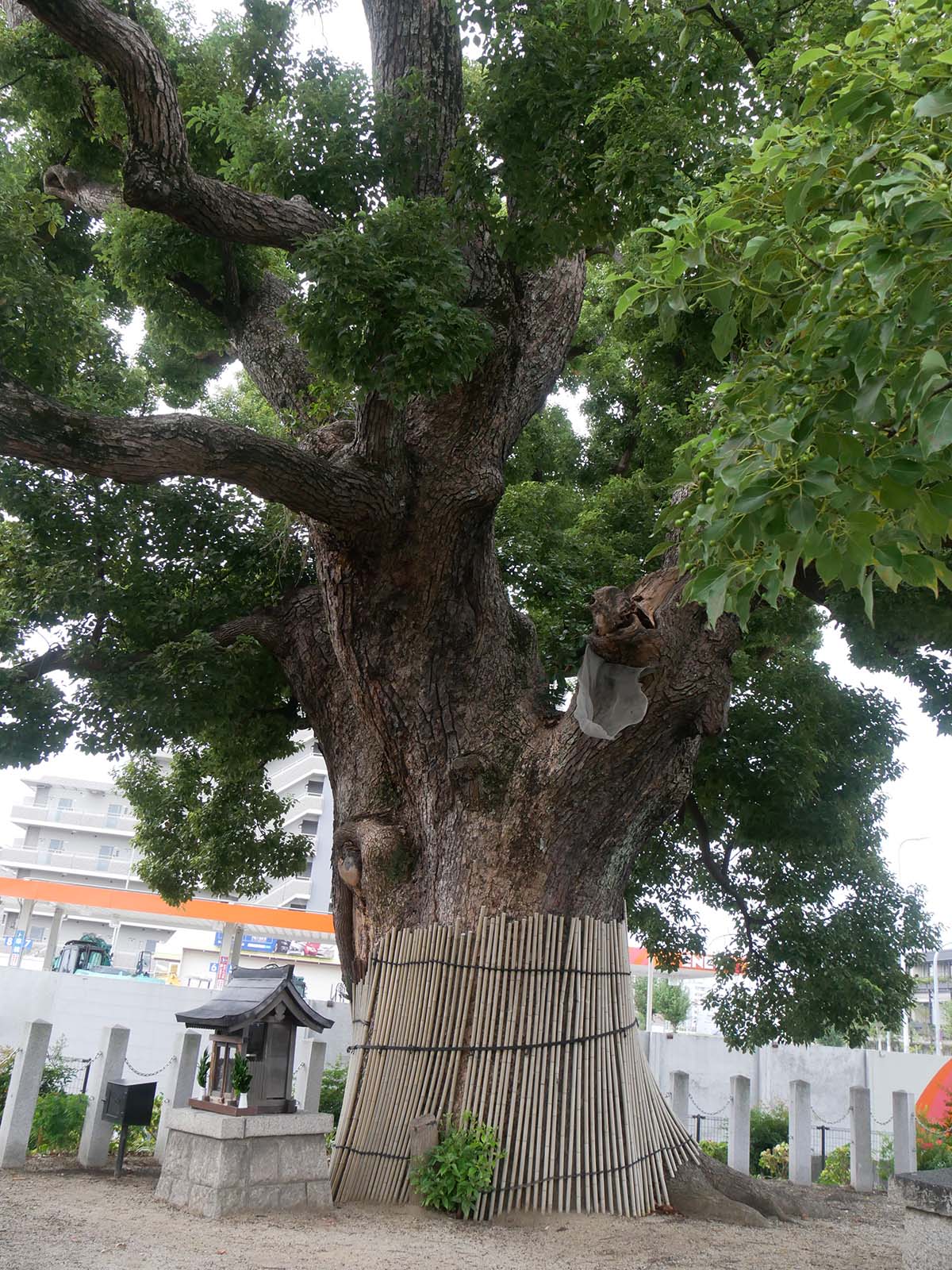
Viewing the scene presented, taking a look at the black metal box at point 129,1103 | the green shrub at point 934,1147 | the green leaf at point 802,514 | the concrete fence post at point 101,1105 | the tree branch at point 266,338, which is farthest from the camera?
the green shrub at point 934,1147

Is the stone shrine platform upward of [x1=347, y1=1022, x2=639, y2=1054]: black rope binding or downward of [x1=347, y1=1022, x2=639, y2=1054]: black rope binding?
downward

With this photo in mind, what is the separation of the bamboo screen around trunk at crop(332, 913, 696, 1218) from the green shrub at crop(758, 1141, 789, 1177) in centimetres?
712

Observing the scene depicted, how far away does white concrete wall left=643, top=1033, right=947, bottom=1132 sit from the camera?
18391 mm

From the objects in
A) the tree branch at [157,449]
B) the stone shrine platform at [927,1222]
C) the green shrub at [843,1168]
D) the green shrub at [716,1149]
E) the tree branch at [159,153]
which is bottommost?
the green shrub at [716,1149]

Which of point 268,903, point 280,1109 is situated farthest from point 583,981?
Answer: point 268,903

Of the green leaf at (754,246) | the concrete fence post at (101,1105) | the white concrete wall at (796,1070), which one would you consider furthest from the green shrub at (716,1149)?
the green leaf at (754,246)

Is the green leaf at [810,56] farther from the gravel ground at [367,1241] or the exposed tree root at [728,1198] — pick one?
the exposed tree root at [728,1198]

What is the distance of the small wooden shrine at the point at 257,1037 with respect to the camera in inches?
244

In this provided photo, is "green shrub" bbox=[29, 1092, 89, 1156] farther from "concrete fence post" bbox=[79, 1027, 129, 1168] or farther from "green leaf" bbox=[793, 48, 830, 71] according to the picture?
"green leaf" bbox=[793, 48, 830, 71]

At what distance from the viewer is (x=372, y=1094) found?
6.54 m

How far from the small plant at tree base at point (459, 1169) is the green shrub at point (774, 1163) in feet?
26.5

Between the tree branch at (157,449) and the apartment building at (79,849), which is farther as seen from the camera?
the apartment building at (79,849)

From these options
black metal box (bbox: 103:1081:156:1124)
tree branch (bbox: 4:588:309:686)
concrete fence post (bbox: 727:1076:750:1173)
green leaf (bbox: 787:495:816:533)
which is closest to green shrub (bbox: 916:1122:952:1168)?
concrete fence post (bbox: 727:1076:750:1173)

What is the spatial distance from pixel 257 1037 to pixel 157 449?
153 inches
